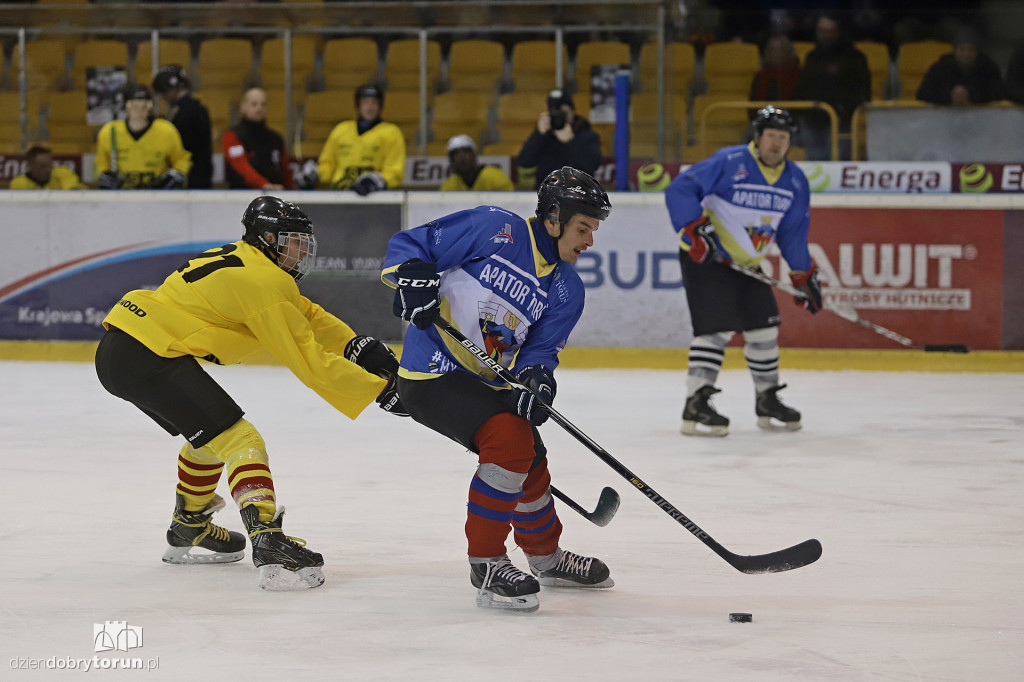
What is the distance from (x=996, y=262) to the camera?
7305 millimetres

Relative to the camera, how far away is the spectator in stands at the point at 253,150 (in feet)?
25.9

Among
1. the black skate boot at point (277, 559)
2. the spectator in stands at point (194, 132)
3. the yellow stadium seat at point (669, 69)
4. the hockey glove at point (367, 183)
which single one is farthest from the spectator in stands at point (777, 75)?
the black skate boot at point (277, 559)

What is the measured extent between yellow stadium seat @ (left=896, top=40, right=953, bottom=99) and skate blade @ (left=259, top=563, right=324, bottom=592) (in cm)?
636

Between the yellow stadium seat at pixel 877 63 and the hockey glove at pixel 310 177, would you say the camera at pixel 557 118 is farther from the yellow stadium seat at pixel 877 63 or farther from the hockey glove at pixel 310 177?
the yellow stadium seat at pixel 877 63

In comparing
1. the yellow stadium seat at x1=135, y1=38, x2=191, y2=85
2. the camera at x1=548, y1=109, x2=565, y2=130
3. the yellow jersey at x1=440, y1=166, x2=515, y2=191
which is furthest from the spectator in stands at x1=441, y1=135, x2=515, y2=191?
the yellow stadium seat at x1=135, y1=38, x2=191, y2=85

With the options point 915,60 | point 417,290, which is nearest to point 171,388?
point 417,290

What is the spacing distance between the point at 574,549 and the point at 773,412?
2352 mm

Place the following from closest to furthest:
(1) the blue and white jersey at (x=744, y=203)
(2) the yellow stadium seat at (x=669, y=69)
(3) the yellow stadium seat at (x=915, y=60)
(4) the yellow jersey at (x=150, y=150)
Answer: (1) the blue and white jersey at (x=744, y=203) → (4) the yellow jersey at (x=150, y=150) → (2) the yellow stadium seat at (x=669, y=69) → (3) the yellow stadium seat at (x=915, y=60)

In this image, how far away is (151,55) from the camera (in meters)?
8.78

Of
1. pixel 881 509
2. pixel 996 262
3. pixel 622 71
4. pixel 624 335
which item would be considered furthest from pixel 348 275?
pixel 881 509

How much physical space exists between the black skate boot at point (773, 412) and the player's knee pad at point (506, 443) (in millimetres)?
2927

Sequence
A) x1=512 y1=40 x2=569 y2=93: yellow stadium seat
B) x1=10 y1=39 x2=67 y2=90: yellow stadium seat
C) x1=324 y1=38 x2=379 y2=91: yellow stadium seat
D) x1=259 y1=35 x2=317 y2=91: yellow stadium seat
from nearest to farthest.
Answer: x1=512 y1=40 x2=569 y2=93: yellow stadium seat < x1=10 y1=39 x2=67 y2=90: yellow stadium seat < x1=259 y1=35 x2=317 y2=91: yellow stadium seat < x1=324 y1=38 x2=379 y2=91: yellow stadium seat

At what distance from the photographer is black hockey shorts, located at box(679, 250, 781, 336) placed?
5.65 m

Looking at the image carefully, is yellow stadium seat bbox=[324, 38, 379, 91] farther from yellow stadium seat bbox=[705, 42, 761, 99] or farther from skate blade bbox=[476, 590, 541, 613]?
skate blade bbox=[476, 590, 541, 613]
